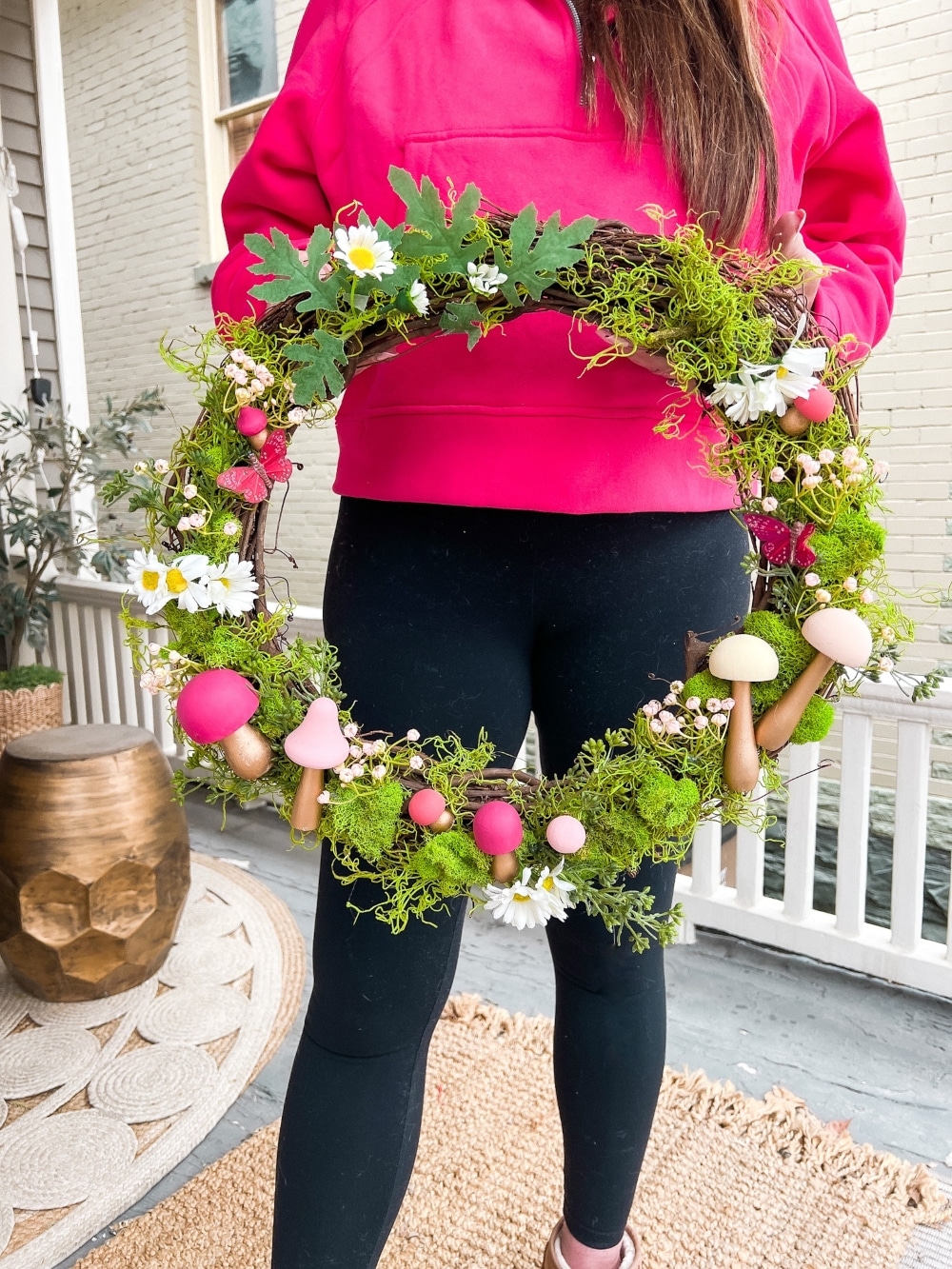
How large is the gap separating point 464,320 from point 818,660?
0.34 metres

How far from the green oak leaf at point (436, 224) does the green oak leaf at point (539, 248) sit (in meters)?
0.03

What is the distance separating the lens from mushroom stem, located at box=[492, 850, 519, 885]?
0.65 metres

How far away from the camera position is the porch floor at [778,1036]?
4.28 feet

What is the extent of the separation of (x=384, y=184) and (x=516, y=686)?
37 centimetres

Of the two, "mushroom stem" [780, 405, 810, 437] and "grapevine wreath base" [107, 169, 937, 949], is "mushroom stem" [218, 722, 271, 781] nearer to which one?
"grapevine wreath base" [107, 169, 937, 949]

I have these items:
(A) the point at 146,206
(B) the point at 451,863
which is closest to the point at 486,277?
(B) the point at 451,863

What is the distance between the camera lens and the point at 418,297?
0.61 m

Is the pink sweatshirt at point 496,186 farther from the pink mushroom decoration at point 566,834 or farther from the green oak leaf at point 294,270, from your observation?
the pink mushroom decoration at point 566,834

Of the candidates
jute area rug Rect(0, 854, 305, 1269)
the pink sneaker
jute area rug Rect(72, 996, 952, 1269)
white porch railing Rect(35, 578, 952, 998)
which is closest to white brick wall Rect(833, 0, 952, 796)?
white porch railing Rect(35, 578, 952, 998)

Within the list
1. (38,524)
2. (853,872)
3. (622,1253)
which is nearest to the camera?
(622,1253)

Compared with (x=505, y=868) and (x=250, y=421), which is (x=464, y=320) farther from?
(x=505, y=868)

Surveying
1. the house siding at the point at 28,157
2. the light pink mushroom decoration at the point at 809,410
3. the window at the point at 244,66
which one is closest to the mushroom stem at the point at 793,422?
the light pink mushroom decoration at the point at 809,410

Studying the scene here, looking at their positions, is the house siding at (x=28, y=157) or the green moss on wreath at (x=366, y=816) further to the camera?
the house siding at (x=28, y=157)

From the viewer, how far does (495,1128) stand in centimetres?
128
